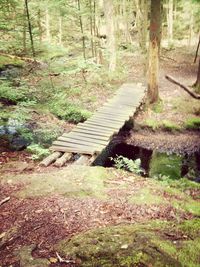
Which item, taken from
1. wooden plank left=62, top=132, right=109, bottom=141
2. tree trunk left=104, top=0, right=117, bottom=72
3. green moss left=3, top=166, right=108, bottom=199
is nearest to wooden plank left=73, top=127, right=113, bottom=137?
wooden plank left=62, top=132, right=109, bottom=141

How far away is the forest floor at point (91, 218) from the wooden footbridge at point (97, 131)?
0.86m

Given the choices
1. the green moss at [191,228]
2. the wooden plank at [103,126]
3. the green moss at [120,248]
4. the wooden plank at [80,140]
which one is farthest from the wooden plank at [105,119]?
the green moss at [120,248]

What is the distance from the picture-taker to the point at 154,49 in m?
13.3

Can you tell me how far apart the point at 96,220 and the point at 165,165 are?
6.56 metres

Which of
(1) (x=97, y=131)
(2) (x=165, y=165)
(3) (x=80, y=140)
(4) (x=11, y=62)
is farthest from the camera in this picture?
(4) (x=11, y=62)

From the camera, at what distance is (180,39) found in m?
34.2

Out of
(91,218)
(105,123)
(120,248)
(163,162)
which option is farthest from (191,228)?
(163,162)

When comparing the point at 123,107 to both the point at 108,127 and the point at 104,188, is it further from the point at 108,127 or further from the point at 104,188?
the point at 104,188

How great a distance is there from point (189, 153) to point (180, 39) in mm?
25754

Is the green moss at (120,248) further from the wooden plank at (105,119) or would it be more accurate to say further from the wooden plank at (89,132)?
the wooden plank at (105,119)

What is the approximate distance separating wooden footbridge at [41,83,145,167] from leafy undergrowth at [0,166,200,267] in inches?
51.1

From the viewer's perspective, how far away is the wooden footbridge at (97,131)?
8125 mm

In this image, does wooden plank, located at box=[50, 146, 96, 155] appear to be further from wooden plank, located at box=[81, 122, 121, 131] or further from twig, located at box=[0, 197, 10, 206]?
twig, located at box=[0, 197, 10, 206]

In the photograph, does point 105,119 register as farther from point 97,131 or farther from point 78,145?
point 78,145
